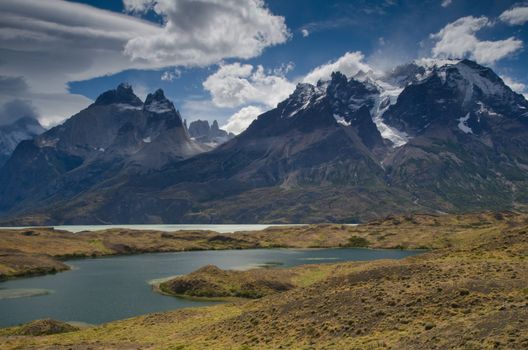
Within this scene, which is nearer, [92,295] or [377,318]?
[377,318]

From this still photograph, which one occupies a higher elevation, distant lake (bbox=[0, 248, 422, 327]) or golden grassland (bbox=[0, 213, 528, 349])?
golden grassland (bbox=[0, 213, 528, 349])

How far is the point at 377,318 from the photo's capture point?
5166cm

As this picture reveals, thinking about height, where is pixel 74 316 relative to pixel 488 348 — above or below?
below

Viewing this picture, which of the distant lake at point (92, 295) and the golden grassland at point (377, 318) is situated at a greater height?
the golden grassland at point (377, 318)

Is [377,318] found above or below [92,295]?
above

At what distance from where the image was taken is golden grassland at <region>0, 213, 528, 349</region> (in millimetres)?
42000

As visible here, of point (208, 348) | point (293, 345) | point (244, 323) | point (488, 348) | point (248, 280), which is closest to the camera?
point (488, 348)

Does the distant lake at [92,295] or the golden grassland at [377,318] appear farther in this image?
the distant lake at [92,295]

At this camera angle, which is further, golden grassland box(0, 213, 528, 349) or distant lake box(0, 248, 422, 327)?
distant lake box(0, 248, 422, 327)

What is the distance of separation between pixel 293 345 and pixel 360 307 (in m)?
10.4

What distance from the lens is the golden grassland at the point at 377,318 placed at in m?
42.0

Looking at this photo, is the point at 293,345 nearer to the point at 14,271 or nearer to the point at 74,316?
the point at 74,316

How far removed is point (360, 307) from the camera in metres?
56.2

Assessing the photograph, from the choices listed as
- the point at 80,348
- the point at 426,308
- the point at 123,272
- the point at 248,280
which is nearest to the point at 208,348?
the point at 80,348
